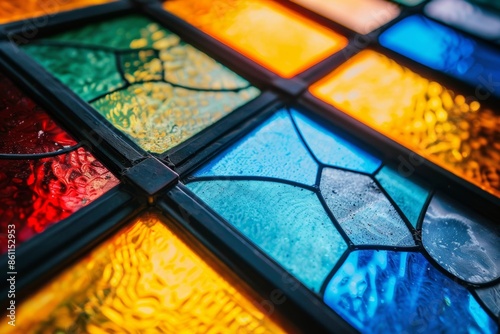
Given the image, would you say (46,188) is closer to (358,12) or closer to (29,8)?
(29,8)

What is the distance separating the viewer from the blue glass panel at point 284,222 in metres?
0.81

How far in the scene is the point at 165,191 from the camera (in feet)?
2.79

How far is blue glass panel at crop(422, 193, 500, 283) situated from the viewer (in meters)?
0.86

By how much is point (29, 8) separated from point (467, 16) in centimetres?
185

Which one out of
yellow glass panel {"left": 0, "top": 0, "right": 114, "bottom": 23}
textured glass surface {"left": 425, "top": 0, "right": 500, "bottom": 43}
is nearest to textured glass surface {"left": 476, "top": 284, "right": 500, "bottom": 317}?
textured glass surface {"left": 425, "top": 0, "right": 500, "bottom": 43}

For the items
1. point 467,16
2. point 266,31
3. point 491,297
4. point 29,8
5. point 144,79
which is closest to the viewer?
point 491,297

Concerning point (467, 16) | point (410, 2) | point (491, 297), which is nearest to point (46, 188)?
point (491, 297)

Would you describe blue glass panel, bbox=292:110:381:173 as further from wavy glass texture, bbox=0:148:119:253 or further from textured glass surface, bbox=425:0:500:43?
textured glass surface, bbox=425:0:500:43

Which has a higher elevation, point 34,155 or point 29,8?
point 29,8

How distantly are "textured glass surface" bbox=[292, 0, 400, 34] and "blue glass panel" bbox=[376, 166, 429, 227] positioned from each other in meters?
0.74

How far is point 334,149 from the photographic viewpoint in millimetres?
1082

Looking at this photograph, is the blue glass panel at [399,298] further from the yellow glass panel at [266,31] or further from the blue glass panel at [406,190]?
the yellow glass panel at [266,31]

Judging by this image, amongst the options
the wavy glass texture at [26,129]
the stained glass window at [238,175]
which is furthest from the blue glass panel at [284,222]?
the wavy glass texture at [26,129]

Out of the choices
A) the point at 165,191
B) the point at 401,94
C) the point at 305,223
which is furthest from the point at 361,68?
the point at 165,191
